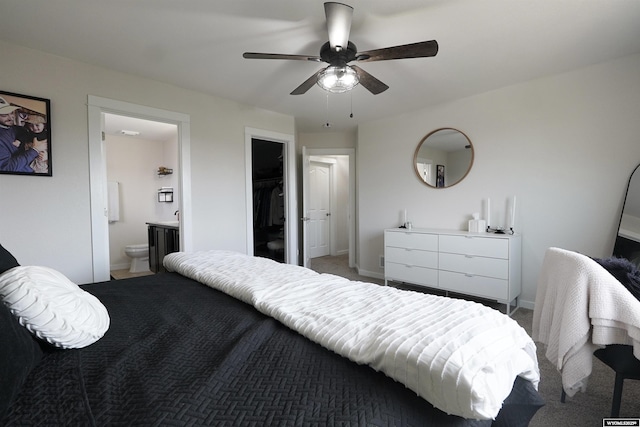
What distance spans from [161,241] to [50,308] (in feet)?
10.8

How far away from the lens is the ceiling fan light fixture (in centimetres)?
205

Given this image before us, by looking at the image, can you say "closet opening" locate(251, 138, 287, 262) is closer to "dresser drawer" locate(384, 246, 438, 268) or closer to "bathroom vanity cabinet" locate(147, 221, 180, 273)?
"bathroom vanity cabinet" locate(147, 221, 180, 273)

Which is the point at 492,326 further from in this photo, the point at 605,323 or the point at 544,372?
the point at 544,372

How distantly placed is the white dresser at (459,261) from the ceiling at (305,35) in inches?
63.0

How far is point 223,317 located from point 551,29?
2.76 metres

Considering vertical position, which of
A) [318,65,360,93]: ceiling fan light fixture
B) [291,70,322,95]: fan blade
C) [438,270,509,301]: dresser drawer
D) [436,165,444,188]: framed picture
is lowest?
[438,270,509,301]: dresser drawer

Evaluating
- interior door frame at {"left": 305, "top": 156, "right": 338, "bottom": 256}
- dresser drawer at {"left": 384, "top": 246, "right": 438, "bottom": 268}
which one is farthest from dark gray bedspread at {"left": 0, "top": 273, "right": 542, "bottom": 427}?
interior door frame at {"left": 305, "top": 156, "right": 338, "bottom": 256}

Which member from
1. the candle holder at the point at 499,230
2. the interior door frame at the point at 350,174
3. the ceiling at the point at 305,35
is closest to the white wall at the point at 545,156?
the candle holder at the point at 499,230

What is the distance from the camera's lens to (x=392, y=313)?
104 centimetres

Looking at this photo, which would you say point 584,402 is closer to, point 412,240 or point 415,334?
point 415,334

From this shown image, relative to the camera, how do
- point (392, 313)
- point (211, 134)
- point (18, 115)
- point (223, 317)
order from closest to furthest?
point (392, 313), point (223, 317), point (18, 115), point (211, 134)

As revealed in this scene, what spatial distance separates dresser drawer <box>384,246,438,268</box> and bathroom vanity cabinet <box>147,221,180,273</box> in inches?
99.5

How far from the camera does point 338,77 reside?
209 cm

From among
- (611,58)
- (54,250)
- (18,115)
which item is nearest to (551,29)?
(611,58)
